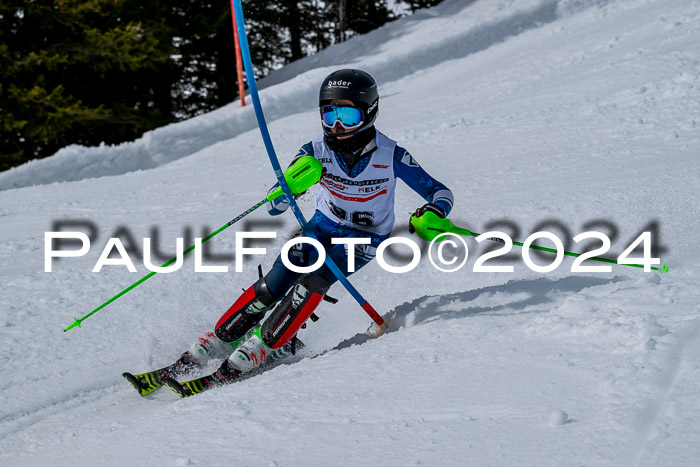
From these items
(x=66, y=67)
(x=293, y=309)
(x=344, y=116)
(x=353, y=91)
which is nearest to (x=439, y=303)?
(x=293, y=309)

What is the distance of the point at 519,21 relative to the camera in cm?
1423

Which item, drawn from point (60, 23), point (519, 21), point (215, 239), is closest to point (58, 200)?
point (215, 239)

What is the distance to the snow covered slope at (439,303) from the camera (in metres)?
2.32

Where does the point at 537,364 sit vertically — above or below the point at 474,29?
below

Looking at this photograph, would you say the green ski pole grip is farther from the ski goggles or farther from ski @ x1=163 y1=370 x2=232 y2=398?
ski @ x1=163 y1=370 x2=232 y2=398

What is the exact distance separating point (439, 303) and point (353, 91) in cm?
146

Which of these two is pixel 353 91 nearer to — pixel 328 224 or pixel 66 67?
pixel 328 224

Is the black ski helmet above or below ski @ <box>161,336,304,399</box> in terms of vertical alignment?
above

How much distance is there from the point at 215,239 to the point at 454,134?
387cm

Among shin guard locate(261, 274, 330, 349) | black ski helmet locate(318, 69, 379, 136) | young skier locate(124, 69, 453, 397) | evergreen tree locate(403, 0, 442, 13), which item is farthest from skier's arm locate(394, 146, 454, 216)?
evergreen tree locate(403, 0, 442, 13)

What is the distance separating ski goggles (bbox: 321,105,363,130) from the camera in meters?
3.87

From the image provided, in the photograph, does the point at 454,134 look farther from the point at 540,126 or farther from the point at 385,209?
the point at 385,209

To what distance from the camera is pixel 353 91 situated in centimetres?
384

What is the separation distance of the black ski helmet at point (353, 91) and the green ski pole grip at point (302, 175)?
0.27 m
